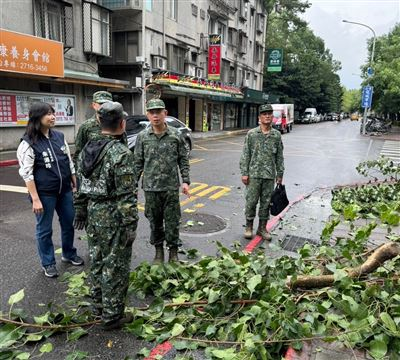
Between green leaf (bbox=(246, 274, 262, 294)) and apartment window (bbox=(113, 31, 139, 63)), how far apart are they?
18.7 metres

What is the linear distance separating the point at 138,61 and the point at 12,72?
8634 millimetres

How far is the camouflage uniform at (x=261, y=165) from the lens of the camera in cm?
540

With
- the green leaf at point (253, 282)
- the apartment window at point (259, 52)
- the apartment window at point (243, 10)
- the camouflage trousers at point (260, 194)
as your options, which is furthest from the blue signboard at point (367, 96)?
the green leaf at point (253, 282)

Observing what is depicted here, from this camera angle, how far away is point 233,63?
35.6 meters

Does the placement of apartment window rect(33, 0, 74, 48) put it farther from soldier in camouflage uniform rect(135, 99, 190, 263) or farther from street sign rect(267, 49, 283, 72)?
street sign rect(267, 49, 283, 72)

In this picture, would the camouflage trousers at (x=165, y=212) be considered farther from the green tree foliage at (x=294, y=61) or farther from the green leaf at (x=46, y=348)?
the green tree foliage at (x=294, y=61)

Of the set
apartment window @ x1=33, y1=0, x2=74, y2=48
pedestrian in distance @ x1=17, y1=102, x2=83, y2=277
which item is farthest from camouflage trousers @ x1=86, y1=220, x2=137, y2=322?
apartment window @ x1=33, y1=0, x2=74, y2=48

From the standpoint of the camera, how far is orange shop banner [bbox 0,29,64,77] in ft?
38.4

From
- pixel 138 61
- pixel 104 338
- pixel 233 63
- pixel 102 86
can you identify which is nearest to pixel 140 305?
pixel 104 338

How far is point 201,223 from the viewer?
626cm

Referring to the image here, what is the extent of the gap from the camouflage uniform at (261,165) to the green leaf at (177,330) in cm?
291

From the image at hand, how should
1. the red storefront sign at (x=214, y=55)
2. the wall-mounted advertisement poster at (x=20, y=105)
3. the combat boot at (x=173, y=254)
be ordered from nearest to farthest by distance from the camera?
the combat boot at (x=173, y=254) < the wall-mounted advertisement poster at (x=20, y=105) < the red storefront sign at (x=214, y=55)

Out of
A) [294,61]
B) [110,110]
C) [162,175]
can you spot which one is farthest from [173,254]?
[294,61]

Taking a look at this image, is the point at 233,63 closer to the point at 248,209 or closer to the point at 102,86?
the point at 102,86
